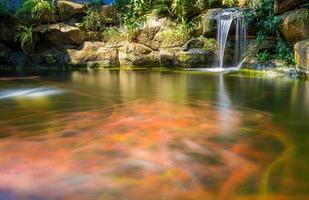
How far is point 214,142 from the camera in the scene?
3.78m

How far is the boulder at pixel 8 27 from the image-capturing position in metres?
15.3

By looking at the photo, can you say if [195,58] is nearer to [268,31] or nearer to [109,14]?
[268,31]

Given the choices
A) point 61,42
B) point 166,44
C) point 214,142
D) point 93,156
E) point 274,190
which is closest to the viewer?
point 274,190

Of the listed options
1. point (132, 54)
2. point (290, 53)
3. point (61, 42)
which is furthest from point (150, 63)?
point (290, 53)

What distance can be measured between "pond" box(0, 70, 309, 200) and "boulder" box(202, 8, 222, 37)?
669 cm

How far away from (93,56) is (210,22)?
5.11 metres

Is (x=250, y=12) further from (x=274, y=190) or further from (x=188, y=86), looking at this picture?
(x=274, y=190)

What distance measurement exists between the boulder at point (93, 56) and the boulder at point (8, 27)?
2.61 meters

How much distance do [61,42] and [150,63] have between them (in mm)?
4122

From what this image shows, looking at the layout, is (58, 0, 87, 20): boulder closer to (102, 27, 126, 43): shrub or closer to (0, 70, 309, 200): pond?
(102, 27, 126, 43): shrub

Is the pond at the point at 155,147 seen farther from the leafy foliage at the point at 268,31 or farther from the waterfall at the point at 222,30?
the waterfall at the point at 222,30

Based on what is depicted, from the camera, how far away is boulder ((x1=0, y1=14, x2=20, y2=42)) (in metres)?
15.3

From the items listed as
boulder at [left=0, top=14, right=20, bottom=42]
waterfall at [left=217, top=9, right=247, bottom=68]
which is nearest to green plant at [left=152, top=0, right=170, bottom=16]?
waterfall at [left=217, top=9, right=247, bottom=68]

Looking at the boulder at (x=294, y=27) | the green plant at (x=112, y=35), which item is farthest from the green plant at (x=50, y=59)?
the boulder at (x=294, y=27)
